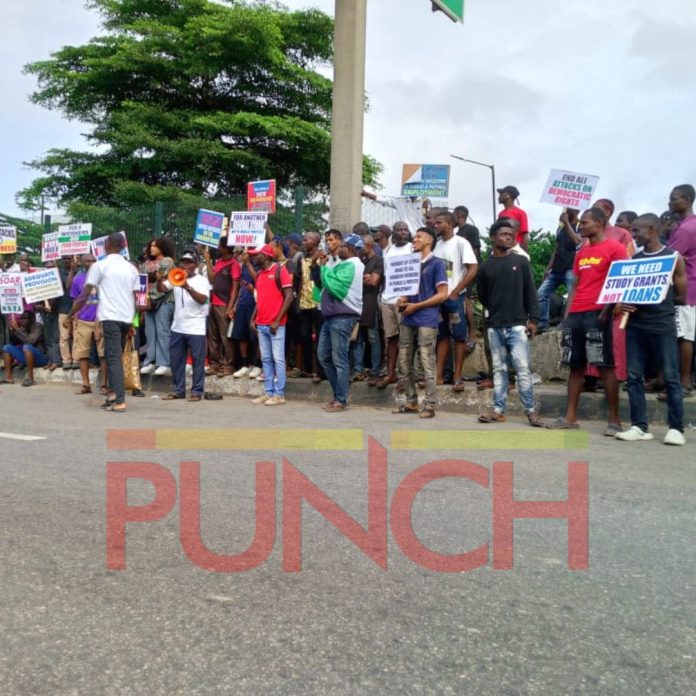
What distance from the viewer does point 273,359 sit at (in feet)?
32.2

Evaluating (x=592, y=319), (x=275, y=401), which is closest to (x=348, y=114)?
(x=275, y=401)

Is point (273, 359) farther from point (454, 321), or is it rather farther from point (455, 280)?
point (455, 280)

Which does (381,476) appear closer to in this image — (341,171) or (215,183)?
(341,171)

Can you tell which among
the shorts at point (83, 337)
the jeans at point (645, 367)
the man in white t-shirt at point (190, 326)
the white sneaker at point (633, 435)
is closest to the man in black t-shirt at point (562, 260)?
the jeans at point (645, 367)

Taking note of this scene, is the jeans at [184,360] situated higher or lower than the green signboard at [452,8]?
lower

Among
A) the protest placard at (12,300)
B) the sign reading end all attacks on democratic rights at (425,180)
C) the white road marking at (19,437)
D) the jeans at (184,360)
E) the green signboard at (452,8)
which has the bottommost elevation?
the white road marking at (19,437)

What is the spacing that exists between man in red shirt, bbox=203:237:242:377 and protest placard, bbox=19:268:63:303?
2578 millimetres

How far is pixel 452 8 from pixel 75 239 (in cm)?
671

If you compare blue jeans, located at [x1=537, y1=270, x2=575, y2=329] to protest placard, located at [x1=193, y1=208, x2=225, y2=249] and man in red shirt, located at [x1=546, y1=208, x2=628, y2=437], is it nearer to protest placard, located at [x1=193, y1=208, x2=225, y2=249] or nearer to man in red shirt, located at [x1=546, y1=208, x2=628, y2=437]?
man in red shirt, located at [x1=546, y1=208, x2=628, y2=437]

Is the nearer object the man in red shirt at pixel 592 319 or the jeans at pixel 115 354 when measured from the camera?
the man in red shirt at pixel 592 319

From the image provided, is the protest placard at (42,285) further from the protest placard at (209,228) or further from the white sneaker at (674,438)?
the white sneaker at (674,438)

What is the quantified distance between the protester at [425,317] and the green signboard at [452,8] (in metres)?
4.66

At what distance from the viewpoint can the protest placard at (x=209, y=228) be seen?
1120 cm

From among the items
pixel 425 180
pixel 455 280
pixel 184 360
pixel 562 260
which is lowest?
pixel 184 360
